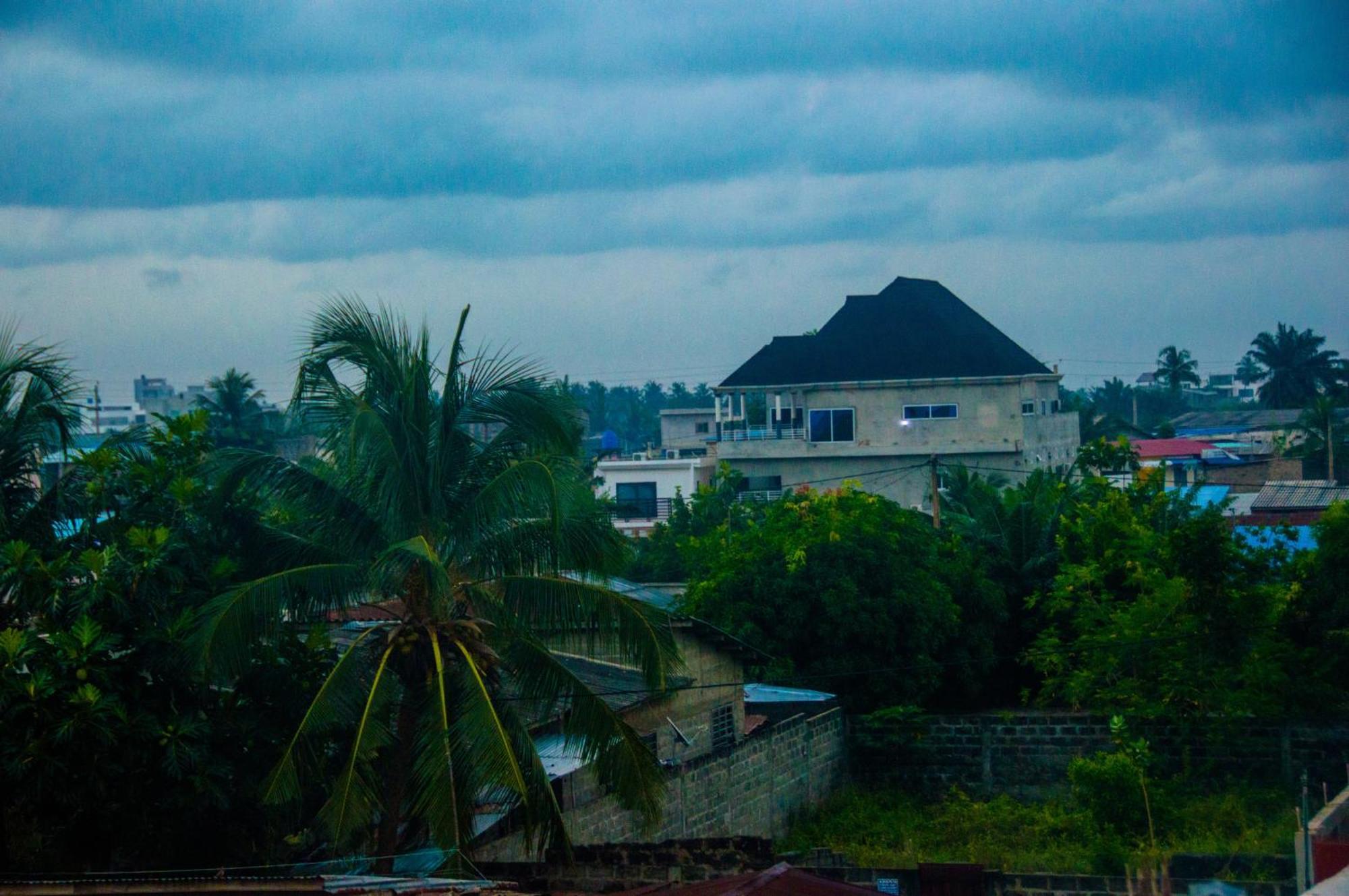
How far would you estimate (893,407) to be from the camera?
47812 mm

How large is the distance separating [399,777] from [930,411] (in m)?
35.5

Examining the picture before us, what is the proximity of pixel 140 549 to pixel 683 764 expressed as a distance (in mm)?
7782

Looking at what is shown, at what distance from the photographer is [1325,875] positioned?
12.9 meters

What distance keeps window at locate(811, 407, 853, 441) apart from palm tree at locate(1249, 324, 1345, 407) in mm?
46673

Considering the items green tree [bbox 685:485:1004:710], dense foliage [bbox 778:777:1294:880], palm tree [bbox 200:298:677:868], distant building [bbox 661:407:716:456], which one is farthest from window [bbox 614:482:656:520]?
palm tree [bbox 200:298:677:868]

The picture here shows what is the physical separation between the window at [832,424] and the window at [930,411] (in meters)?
1.89

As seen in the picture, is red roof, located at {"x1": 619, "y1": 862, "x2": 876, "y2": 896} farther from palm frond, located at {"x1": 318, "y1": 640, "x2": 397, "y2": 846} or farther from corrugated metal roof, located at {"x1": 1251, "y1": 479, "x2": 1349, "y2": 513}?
corrugated metal roof, located at {"x1": 1251, "y1": 479, "x2": 1349, "y2": 513}

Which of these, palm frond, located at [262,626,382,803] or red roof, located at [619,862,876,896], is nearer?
red roof, located at [619,862,876,896]

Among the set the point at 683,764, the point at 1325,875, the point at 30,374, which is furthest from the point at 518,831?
the point at 1325,875

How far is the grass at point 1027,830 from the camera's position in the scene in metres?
19.0

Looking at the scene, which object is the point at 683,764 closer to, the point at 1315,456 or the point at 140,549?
the point at 140,549

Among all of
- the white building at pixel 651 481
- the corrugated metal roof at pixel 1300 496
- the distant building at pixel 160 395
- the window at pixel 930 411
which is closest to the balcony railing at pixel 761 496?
the window at pixel 930 411

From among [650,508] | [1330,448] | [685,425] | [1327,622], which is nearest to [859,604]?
[1327,622]

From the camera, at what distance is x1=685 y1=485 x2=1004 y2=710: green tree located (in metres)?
25.3
